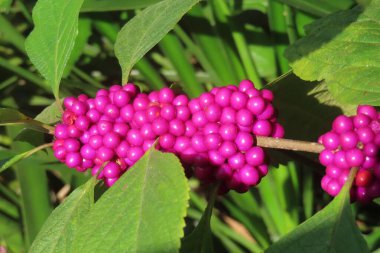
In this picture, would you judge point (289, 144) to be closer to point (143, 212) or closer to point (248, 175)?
point (248, 175)

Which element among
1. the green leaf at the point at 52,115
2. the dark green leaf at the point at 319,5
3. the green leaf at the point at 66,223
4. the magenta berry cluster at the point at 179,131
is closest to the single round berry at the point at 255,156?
the magenta berry cluster at the point at 179,131

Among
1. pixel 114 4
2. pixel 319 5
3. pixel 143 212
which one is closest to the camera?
pixel 143 212

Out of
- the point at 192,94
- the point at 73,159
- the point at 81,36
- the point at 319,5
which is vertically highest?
the point at 73,159

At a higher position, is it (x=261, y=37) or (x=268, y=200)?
(x=261, y=37)

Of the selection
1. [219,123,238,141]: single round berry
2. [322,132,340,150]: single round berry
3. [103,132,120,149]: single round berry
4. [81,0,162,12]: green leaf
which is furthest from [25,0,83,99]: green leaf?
[81,0,162,12]: green leaf

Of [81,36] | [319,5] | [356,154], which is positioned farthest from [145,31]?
[81,36]

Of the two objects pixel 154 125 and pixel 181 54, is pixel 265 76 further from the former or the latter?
pixel 154 125

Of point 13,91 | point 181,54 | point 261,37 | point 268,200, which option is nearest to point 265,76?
point 261,37

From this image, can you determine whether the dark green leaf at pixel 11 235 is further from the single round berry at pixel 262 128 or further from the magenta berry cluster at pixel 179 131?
the single round berry at pixel 262 128
